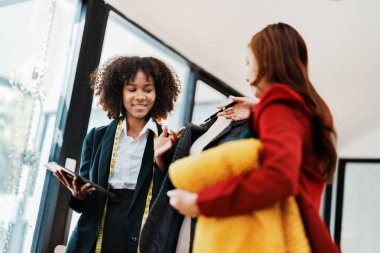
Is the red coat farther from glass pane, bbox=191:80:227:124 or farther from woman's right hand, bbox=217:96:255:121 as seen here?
glass pane, bbox=191:80:227:124

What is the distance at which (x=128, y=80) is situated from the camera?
Result: 6.16ft

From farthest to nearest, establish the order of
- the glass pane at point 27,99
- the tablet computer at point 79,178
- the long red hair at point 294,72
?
the glass pane at point 27,99 → the tablet computer at point 79,178 → the long red hair at point 294,72

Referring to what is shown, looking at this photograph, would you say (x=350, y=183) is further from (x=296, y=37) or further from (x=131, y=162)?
(x=296, y=37)

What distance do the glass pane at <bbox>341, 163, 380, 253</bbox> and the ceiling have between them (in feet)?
4.21

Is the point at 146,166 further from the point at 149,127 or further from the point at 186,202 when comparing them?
the point at 186,202

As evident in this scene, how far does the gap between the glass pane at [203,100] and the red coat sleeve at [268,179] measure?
2.79m

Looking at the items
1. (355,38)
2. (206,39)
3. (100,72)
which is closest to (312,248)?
(100,72)

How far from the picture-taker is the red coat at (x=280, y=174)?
0.90 meters

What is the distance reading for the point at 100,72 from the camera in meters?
2.06

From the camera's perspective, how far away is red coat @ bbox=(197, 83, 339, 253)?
90 cm

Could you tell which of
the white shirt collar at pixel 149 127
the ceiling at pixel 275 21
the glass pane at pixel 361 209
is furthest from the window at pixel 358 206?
the white shirt collar at pixel 149 127

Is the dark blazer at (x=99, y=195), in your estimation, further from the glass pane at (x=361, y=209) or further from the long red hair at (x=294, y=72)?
the glass pane at (x=361, y=209)

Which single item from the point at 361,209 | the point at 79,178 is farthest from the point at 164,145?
the point at 361,209

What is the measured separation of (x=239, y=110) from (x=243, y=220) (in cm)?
47
